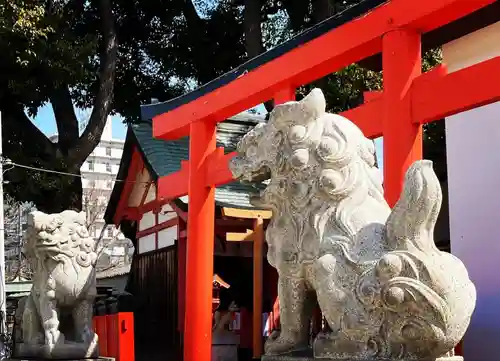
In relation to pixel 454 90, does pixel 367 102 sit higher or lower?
higher

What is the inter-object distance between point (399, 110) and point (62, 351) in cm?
302

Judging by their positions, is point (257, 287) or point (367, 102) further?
point (257, 287)

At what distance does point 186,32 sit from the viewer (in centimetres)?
1526

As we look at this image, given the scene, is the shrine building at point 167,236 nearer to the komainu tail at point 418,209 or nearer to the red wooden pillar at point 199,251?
the red wooden pillar at point 199,251

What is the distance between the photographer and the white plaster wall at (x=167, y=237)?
1188cm

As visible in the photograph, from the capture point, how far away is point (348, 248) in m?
3.03

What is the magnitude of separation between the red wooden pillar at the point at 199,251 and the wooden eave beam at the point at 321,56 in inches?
12.2

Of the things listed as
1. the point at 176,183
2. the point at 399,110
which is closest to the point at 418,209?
the point at 399,110

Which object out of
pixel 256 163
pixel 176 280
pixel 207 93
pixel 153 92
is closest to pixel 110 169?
pixel 153 92

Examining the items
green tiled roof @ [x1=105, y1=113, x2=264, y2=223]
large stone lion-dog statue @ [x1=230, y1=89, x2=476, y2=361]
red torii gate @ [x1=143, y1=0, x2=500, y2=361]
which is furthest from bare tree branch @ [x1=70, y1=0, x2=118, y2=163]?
large stone lion-dog statue @ [x1=230, y1=89, x2=476, y2=361]

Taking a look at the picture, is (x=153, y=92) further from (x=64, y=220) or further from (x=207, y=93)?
(x=64, y=220)

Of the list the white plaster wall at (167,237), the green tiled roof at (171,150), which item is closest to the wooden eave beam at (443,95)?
the green tiled roof at (171,150)

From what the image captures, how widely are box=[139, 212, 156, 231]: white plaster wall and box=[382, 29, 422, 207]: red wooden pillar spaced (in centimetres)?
805

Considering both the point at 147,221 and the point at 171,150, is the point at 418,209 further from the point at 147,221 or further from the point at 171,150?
the point at 147,221
